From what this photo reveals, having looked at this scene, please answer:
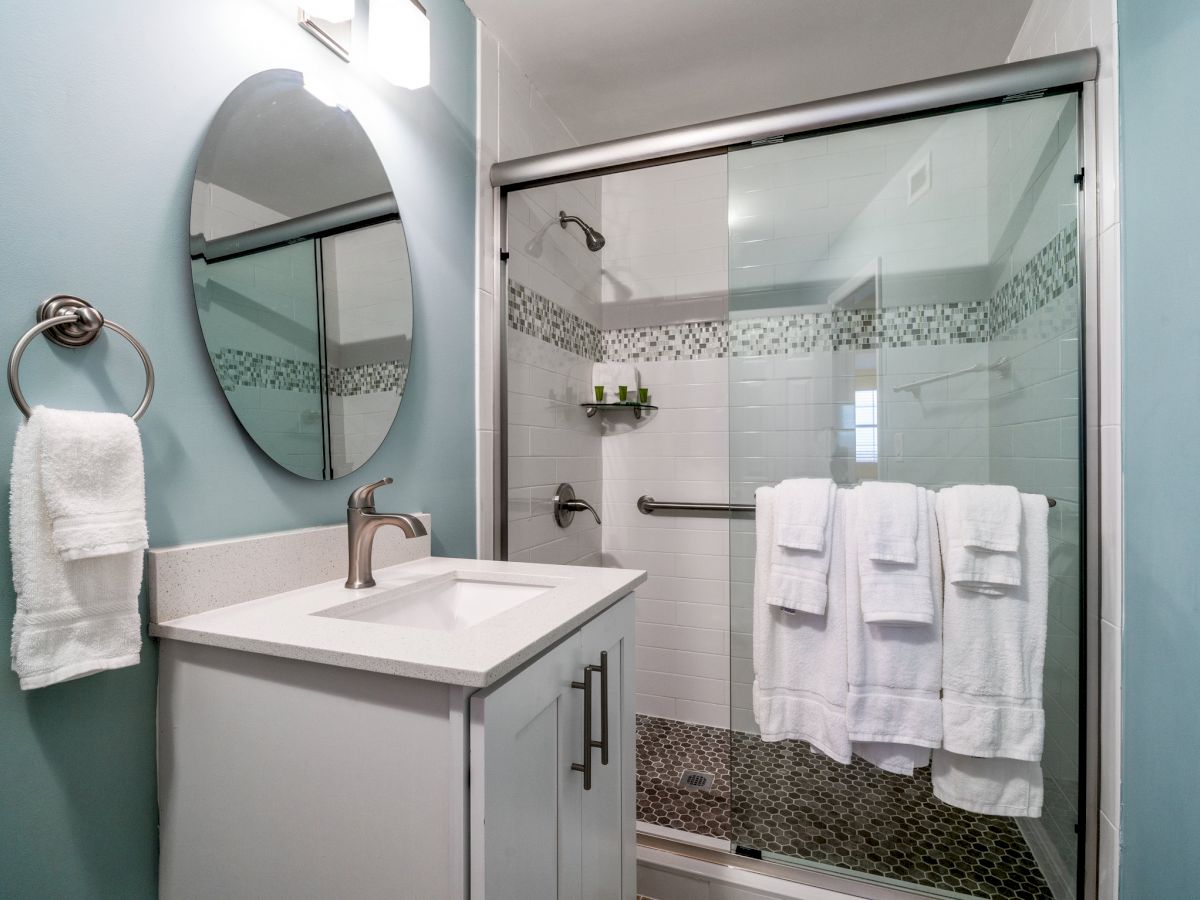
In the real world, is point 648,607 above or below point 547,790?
below

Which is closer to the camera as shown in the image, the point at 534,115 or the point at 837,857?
the point at 837,857

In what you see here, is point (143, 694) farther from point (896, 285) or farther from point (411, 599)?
point (896, 285)

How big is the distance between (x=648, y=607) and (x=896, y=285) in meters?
1.59

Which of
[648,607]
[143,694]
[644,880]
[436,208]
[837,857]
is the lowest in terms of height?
[644,880]

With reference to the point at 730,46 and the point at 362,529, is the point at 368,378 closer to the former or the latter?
the point at 362,529

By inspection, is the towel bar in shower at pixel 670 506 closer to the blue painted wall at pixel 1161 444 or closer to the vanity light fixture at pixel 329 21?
the blue painted wall at pixel 1161 444

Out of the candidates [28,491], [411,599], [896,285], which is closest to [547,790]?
[411,599]

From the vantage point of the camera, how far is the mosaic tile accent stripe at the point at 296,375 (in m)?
0.97

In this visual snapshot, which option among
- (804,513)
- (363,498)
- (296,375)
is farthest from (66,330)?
(804,513)

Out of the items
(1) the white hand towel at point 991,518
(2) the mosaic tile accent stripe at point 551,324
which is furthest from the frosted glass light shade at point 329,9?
(1) the white hand towel at point 991,518

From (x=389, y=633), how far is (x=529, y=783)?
27cm

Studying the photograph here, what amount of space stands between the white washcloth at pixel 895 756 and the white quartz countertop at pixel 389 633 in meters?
0.72

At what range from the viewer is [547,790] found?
84 cm

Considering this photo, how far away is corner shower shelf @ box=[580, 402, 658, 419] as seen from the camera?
2.37m
